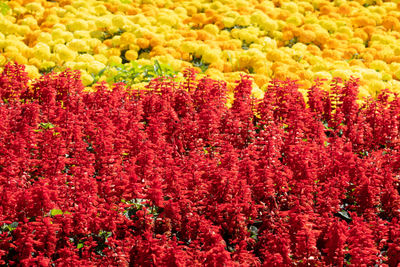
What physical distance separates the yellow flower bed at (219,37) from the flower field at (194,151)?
0.04 metres

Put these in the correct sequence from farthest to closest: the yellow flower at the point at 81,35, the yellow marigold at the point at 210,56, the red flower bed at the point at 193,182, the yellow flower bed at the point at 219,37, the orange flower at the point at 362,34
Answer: the orange flower at the point at 362,34 < the yellow flower at the point at 81,35 < the yellow marigold at the point at 210,56 < the yellow flower bed at the point at 219,37 < the red flower bed at the point at 193,182

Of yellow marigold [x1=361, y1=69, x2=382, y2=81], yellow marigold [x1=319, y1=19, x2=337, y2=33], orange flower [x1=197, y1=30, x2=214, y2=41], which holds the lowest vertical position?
yellow marigold [x1=361, y1=69, x2=382, y2=81]

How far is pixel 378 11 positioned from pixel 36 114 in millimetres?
7870

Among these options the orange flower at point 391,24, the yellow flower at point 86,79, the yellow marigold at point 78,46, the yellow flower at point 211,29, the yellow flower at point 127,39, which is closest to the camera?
the yellow flower at point 86,79

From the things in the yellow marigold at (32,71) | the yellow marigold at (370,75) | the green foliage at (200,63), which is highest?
the yellow marigold at (370,75)

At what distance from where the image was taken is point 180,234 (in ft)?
14.8

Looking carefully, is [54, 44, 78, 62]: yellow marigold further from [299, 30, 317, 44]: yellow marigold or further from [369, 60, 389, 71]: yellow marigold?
[369, 60, 389, 71]: yellow marigold

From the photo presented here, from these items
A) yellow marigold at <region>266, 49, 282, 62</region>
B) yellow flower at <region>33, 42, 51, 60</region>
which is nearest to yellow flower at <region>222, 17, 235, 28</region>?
yellow marigold at <region>266, 49, 282, 62</region>

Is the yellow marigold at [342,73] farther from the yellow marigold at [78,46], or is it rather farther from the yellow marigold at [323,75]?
the yellow marigold at [78,46]

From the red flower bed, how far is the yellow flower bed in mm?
1302

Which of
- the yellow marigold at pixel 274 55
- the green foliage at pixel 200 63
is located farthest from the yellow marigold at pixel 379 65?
the green foliage at pixel 200 63

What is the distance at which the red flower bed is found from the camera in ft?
Result: 13.1

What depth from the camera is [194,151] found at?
17.2 feet

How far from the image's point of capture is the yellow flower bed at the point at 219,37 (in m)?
8.16
